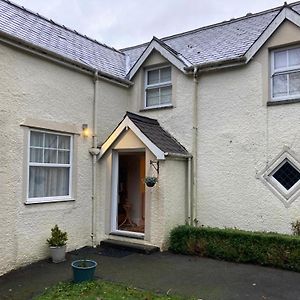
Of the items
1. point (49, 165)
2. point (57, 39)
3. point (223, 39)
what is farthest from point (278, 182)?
point (57, 39)

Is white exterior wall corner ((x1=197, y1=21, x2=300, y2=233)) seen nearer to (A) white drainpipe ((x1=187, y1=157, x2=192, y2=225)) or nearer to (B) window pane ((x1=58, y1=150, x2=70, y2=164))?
(A) white drainpipe ((x1=187, y1=157, x2=192, y2=225))

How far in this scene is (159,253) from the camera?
998 cm

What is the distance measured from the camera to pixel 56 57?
991 cm

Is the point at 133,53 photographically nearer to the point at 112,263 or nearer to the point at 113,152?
the point at 113,152

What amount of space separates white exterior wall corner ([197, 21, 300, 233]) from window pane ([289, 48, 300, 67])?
365 mm

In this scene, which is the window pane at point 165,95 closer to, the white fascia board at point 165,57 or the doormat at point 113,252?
the white fascia board at point 165,57

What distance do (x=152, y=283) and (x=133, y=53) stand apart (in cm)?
1069

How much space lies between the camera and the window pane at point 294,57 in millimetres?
10094

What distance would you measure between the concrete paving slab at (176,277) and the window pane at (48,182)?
6.27 feet

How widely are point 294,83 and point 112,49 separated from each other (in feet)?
26.0

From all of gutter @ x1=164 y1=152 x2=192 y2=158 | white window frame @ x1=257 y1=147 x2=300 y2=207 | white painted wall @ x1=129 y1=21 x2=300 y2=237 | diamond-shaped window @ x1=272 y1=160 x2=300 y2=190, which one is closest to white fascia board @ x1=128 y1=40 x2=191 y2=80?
white painted wall @ x1=129 y1=21 x2=300 y2=237

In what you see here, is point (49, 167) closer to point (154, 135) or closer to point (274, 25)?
point (154, 135)

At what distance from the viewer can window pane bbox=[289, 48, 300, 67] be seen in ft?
33.1

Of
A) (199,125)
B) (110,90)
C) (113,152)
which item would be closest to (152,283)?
(113,152)
